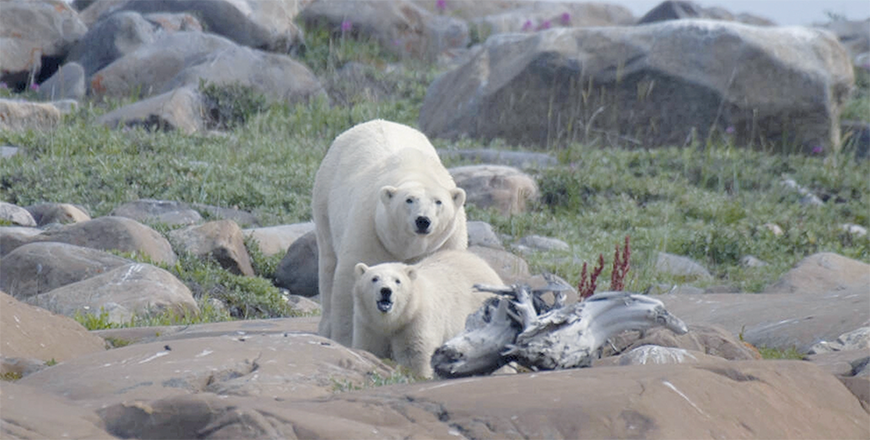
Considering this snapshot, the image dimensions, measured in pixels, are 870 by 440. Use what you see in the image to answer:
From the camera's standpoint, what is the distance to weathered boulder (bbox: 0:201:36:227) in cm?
997

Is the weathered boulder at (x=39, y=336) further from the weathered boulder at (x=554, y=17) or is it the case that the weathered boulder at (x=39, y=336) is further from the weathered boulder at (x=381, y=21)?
the weathered boulder at (x=554, y=17)

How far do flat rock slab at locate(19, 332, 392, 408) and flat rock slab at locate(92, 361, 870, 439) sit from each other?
40cm

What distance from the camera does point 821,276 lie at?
9.33 m

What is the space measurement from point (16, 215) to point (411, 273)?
5.60 meters

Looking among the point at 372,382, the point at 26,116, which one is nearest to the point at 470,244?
the point at 372,382

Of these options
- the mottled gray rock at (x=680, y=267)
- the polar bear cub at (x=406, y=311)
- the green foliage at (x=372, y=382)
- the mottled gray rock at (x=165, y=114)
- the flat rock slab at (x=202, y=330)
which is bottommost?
the mottled gray rock at (x=165, y=114)

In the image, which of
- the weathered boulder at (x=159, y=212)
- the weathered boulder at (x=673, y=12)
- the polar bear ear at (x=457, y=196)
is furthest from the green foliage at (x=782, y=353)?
the weathered boulder at (x=673, y=12)

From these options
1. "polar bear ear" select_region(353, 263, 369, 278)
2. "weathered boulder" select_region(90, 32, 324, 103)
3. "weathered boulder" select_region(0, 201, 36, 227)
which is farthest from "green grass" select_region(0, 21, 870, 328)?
"polar bear ear" select_region(353, 263, 369, 278)

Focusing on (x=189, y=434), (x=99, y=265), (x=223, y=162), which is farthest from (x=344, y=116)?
(x=189, y=434)

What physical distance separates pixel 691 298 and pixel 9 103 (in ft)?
30.4

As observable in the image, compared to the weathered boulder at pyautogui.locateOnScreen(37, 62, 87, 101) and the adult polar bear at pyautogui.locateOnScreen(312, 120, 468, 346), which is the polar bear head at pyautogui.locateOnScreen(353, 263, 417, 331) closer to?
the adult polar bear at pyautogui.locateOnScreen(312, 120, 468, 346)

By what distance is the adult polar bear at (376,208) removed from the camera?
627cm

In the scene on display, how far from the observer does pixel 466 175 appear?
1255 cm

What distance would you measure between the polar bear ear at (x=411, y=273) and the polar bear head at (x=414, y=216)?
467 millimetres
